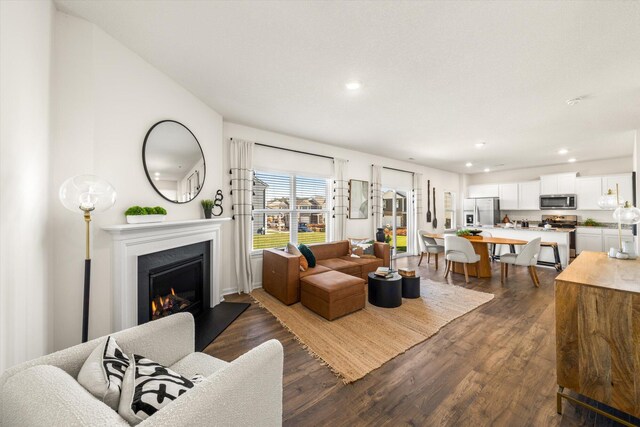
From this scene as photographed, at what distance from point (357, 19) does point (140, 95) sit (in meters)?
2.09

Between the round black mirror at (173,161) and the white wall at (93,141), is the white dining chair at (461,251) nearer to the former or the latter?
the round black mirror at (173,161)

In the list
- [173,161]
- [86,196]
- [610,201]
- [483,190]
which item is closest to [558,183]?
[483,190]

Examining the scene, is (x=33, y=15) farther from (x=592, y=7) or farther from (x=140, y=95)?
(x=592, y=7)

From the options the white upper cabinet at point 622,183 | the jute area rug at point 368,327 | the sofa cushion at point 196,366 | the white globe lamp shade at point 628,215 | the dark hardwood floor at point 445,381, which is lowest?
the dark hardwood floor at point 445,381

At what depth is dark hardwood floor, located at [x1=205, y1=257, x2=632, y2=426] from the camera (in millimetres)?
1568

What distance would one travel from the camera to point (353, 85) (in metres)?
2.66

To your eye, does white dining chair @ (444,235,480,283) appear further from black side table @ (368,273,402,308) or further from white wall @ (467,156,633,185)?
white wall @ (467,156,633,185)

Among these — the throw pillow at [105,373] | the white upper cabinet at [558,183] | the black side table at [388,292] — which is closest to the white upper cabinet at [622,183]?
the white upper cabinet at [558,183]

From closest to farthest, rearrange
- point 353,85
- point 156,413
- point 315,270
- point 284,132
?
1. point 156,413
2. point 353,85
3. point 315,270
4. point 284,132

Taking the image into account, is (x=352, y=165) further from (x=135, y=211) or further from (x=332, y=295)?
(x=135, y=211)

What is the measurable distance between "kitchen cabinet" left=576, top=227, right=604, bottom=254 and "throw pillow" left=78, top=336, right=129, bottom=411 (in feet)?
A: 29.0

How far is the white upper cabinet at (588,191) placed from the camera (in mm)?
5966

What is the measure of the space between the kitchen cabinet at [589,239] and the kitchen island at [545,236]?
41cm

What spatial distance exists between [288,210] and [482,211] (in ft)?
20.8
